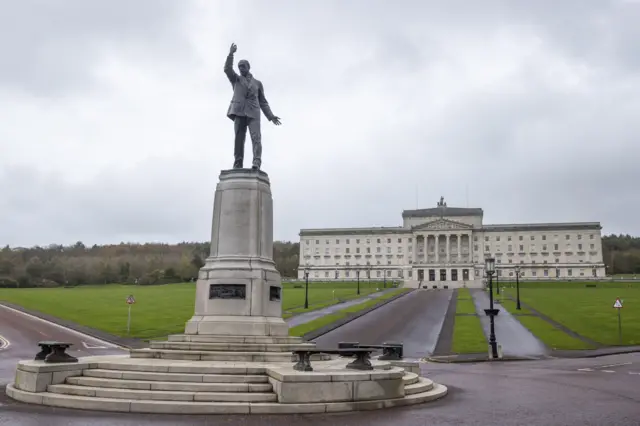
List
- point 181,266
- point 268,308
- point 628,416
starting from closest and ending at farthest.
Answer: point 628,416, point 268,308, point 181,266

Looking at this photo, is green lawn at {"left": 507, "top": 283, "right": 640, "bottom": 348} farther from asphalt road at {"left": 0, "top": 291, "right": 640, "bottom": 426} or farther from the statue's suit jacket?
the statue's suit jacket

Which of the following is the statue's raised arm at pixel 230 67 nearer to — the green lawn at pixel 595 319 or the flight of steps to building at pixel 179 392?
the flight of steps to building at pixel 179 392

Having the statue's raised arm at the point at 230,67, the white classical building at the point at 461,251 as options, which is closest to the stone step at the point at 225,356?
the statue's raised arm at the point at 230,67

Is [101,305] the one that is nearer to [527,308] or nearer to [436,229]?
[527,308]

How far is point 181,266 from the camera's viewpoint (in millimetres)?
139000

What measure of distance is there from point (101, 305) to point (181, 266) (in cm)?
7784

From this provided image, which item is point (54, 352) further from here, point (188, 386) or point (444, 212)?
point (444, 212)

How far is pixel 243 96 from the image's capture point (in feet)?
68.4

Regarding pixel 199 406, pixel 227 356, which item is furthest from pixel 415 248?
pixel 199 406

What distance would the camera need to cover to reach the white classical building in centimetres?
17075

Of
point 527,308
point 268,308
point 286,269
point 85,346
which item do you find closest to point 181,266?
point 286,269

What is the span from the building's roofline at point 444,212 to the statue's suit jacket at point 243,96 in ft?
573

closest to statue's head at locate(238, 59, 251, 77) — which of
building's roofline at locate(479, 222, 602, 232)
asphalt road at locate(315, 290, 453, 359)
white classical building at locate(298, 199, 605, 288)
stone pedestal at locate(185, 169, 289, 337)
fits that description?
stone pedestal at locate(185, 169, 289, 337)

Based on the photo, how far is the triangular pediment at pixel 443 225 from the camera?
17375cm
